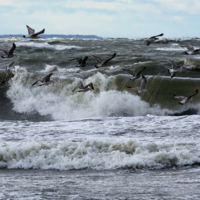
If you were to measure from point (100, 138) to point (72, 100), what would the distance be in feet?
20.8

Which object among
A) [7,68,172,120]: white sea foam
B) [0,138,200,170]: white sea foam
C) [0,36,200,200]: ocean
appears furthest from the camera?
[7,68,172,120]: white sea foam

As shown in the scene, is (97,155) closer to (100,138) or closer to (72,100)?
(100,138)

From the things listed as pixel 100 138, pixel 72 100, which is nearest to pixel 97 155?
pixel 100 138

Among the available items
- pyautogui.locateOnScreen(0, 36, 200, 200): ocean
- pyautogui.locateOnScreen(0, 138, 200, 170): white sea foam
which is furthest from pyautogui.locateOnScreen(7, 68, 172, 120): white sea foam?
pyautogui.locateOnScreen(0, 138, 200, 170): white sea foam

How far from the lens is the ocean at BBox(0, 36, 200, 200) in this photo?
561cm

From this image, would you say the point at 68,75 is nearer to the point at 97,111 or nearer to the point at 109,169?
the point at 97,111

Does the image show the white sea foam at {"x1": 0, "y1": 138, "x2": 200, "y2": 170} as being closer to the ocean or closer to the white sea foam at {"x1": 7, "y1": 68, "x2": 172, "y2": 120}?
the ocean

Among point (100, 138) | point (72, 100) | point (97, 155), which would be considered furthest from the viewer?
point (72, 100)

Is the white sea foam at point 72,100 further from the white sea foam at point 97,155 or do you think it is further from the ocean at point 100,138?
the white sea foam at point 97,155

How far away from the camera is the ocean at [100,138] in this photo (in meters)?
5.61

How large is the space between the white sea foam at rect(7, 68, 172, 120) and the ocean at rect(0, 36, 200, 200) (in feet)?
0.13

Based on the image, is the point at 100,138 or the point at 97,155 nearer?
the point at 97,155

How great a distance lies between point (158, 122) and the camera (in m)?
10.5

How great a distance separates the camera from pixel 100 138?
8.79m
